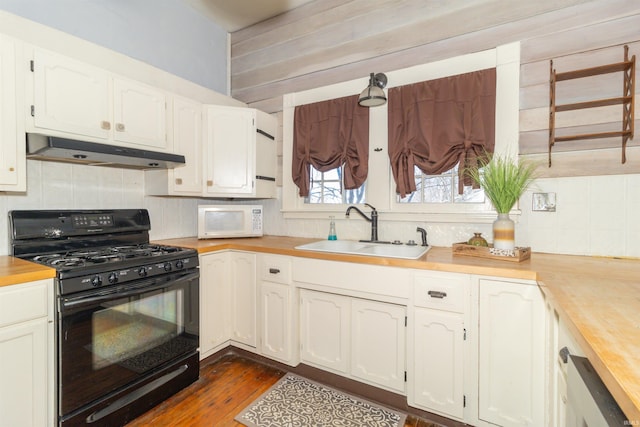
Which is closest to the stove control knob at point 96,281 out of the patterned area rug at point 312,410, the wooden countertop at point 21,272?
the wooden countertop at point 21,272

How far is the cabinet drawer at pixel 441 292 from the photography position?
1618 millimetres

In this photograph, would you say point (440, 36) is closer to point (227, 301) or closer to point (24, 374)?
point (227, 301)

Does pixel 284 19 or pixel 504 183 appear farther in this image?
pixel 284 19

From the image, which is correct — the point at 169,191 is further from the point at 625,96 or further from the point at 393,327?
the point at 625,96

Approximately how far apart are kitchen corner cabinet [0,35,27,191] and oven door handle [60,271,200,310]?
670 millimetres

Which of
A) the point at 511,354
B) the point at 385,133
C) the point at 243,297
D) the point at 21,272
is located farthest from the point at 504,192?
the point at 21,272

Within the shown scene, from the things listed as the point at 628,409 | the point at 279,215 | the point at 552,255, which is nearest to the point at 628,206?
the point at 552,255

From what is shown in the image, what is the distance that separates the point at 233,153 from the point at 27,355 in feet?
5.83

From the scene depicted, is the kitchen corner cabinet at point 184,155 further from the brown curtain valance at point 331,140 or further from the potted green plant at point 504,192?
the potted green plant at point 504,192

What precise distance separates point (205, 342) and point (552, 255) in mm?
2382

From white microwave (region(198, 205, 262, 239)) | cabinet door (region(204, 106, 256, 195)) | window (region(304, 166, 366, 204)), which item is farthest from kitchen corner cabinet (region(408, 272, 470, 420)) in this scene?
cabinet door (region(204, 106, 256, 195))

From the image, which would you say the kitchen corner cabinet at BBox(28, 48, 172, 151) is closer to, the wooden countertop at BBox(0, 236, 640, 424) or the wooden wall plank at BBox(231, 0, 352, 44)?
the wooden countertop at BBox(0, 236, 640, 424)

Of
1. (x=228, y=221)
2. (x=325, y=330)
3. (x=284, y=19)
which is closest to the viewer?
(x=325, y=330)

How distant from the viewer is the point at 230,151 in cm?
261
